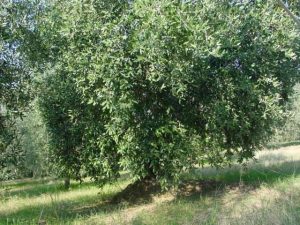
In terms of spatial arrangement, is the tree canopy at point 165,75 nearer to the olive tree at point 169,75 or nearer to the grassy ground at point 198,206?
the olive tree at point 169,75

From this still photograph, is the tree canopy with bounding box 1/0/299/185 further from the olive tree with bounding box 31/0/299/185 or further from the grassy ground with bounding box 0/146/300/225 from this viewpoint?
the grassy ground with bounding box 0/146/300/225

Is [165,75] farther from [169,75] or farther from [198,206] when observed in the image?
[198,206]

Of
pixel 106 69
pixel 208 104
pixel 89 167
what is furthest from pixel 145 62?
pixel 89 167

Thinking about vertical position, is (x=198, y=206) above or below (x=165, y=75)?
below

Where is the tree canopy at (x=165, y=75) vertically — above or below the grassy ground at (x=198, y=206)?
above

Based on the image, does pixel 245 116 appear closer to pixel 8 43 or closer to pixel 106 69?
pixel 106 69

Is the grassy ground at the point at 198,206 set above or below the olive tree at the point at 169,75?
below

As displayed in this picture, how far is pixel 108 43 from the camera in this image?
10.3 metres

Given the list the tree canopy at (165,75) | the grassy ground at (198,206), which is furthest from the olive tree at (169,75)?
the grassy ground at (198,206)

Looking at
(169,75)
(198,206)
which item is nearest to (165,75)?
(169,75)

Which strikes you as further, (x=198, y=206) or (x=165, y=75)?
(x=198, y=206)

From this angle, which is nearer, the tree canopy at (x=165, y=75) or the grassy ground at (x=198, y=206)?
the grassy ground at (x=198, y=206)

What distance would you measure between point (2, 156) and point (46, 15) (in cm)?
489

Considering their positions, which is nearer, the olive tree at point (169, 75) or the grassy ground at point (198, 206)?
the grassy ground at point (198, 206)
